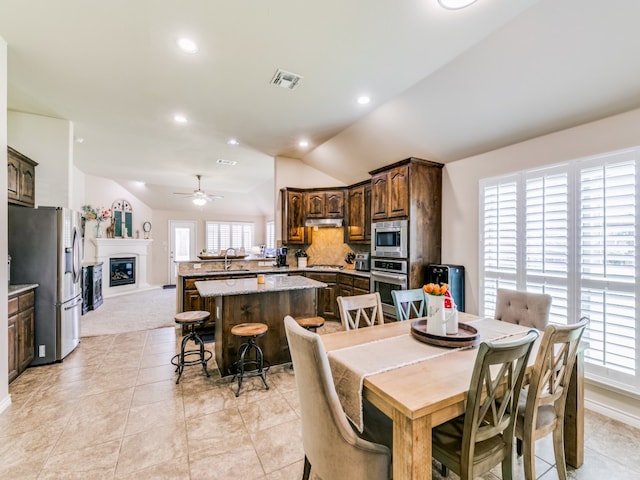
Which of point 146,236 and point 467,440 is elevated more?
point 146,236

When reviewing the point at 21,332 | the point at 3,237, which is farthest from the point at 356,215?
the point at 21,332

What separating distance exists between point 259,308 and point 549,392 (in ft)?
8.51

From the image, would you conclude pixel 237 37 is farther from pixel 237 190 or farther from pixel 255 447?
pixel 237 190

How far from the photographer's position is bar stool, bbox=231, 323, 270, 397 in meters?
2.76

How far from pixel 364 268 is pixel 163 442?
364 cm

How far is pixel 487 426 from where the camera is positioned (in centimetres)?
138

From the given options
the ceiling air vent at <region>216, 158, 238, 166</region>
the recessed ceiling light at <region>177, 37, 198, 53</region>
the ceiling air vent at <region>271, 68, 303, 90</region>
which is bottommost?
the recessed ceiling light at <region>177, 37, 198, 53</region>

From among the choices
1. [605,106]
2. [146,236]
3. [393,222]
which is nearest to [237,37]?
[393,222]

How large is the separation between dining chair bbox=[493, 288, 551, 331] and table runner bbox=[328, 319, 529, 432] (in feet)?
1.64

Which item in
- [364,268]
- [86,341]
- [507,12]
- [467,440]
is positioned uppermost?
[507,12]

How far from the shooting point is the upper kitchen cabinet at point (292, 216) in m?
5.69

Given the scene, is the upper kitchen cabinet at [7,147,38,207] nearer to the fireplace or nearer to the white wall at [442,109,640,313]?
the fireplace

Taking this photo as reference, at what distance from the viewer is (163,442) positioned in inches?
80.5

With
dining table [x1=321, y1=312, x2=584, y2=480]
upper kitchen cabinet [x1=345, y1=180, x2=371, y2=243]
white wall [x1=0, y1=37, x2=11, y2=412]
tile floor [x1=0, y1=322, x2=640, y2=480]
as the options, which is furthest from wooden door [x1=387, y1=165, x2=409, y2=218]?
white wall [x1=0, y1=37, x2=11, y2=412]
